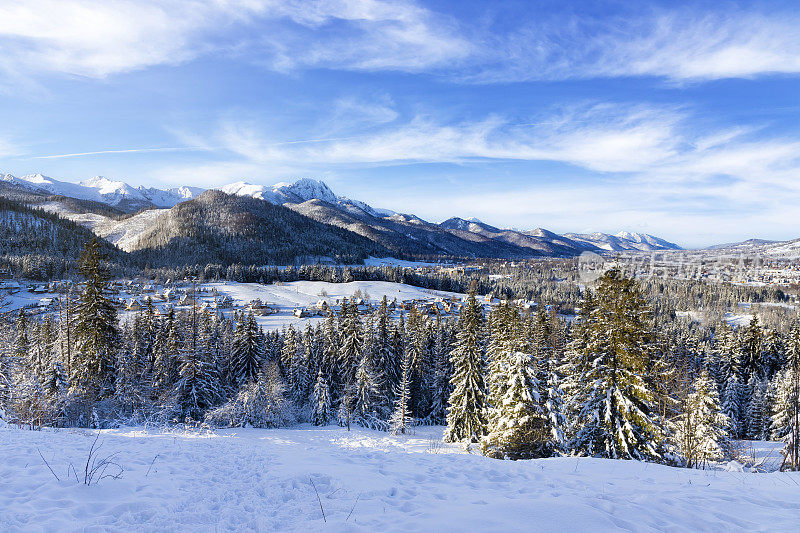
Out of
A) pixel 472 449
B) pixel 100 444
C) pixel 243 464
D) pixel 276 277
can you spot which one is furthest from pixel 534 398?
pixel 276 277

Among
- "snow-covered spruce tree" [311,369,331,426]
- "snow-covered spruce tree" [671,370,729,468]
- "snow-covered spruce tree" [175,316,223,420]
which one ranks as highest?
"snow-covered spruce tree" [671,370,729,468]

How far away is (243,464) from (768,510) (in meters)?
11.3

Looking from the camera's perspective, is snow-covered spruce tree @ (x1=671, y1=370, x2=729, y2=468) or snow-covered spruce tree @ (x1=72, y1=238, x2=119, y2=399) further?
snow-covered spruce tree @ (x1=72, y1=238, x2=119, y2=399)

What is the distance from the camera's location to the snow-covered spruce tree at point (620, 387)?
53.5 ft

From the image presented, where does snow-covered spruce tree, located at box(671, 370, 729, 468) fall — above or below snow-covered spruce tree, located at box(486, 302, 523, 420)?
below

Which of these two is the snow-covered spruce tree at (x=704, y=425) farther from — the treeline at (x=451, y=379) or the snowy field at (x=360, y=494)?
the snowy field at (x=360, y=494)

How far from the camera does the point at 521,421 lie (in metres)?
19.3

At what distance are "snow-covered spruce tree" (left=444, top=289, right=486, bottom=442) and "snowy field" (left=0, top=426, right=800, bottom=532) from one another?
1840 centimetres

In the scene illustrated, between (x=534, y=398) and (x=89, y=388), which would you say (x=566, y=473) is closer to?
(x=534, y=398)

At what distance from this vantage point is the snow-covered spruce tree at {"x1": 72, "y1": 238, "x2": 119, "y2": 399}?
25.7m

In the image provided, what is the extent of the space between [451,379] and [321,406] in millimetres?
16349

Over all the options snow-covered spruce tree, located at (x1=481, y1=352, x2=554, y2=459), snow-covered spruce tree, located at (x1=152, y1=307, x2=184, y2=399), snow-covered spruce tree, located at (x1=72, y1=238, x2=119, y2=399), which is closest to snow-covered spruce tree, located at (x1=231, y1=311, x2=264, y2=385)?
snow-covered spruce tree, located at (x1=152, y1=307, x2=184, y2=399)

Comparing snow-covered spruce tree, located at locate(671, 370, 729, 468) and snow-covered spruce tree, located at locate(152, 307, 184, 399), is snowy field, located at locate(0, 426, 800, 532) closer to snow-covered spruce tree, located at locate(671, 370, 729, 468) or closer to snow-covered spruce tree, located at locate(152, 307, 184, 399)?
snow-covered spruce tree, located at locate(671, 370, 729, 468)

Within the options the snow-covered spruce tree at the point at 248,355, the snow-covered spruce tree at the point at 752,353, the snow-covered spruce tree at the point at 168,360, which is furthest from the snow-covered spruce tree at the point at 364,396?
the snow-covered spruce tree at the point at 752,353
